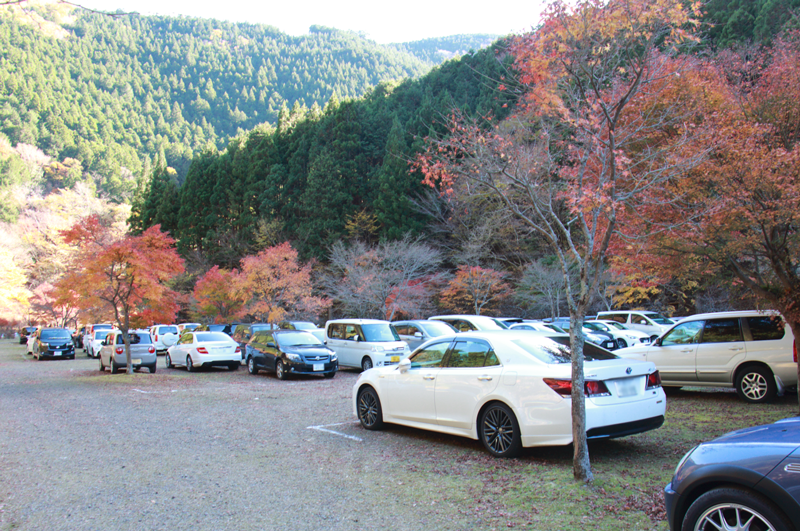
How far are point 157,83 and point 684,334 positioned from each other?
136 meters

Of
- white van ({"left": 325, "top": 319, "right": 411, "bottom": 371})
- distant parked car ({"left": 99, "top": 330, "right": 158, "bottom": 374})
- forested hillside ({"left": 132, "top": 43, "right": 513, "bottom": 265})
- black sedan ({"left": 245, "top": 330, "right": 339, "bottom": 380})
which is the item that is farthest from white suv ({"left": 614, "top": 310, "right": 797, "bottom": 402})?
forested hillside ({"left": 132, "top": 43, "right": 513, "bottom": 265})

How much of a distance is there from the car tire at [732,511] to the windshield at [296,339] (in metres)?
13.9

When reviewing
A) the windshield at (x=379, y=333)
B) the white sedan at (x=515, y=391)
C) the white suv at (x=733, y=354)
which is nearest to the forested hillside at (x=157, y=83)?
the windshield at (x=379, y=333)

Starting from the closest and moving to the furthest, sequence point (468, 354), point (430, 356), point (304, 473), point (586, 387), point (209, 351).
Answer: point (586, 387) → point (304, 473) → point (468, 354) → point (430, 356) → point (209, 351)

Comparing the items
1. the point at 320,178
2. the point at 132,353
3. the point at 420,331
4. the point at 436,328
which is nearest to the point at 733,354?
the point at 436,328

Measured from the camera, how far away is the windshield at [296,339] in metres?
16.2

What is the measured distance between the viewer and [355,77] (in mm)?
115875

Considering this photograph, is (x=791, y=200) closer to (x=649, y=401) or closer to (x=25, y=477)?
(x=649, y=401)

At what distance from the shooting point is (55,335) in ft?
91.2

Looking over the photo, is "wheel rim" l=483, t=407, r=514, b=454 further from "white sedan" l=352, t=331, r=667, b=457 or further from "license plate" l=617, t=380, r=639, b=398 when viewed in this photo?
"license plate" l=617, t=380, r=639, b=398

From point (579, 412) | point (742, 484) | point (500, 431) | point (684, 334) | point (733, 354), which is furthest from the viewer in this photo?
point (684, 334)

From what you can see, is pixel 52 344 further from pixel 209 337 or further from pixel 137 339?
pixel 209 337

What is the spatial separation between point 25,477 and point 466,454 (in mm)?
5091

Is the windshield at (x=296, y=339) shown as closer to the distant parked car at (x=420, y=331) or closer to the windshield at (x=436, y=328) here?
the distant parked car at (x=420, y=331)
